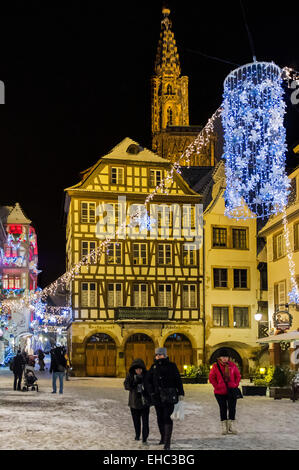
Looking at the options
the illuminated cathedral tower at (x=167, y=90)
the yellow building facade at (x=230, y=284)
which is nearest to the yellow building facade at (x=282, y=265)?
the yellow building facade at (x=230, y=284)

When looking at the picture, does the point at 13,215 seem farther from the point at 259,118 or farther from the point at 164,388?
the point at 164,388

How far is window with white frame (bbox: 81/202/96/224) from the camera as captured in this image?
4350 centimetres

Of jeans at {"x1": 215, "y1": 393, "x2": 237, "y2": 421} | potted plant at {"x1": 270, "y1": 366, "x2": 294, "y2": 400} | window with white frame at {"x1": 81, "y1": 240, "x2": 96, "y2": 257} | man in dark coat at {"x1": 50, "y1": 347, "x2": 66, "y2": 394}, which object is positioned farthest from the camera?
window with white frame at {"x1": 81, "y1": 240, "x2": 96, "y2": 257}

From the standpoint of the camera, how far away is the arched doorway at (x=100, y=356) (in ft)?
140

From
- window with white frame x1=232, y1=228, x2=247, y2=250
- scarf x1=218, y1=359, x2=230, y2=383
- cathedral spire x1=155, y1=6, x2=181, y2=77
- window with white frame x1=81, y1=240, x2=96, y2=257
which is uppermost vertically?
cathedral spire x1=155, y1=6, x2=181, y2=77

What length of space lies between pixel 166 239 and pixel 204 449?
33.6m

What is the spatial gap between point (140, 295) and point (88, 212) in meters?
5.84

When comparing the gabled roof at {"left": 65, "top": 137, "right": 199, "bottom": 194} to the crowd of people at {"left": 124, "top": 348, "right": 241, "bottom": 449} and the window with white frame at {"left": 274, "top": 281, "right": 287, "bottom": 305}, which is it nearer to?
the window with white frame at {"left": 274, "top": 281, "right": 287, "bottom": 305}

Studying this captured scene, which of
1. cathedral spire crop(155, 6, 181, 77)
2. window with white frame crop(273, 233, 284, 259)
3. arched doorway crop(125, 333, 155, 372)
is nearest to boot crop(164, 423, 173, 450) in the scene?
window with white frame crop(273, 233, 284, 259)

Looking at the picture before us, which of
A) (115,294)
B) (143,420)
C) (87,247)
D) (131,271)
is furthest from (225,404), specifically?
(131,271)

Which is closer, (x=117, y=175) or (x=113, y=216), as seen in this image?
(x=113, y=216)

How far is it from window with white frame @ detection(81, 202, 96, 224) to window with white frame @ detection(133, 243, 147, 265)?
2.99 metres

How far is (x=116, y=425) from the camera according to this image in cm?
1462

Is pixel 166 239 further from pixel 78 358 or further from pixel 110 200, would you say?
pixel 78 358
